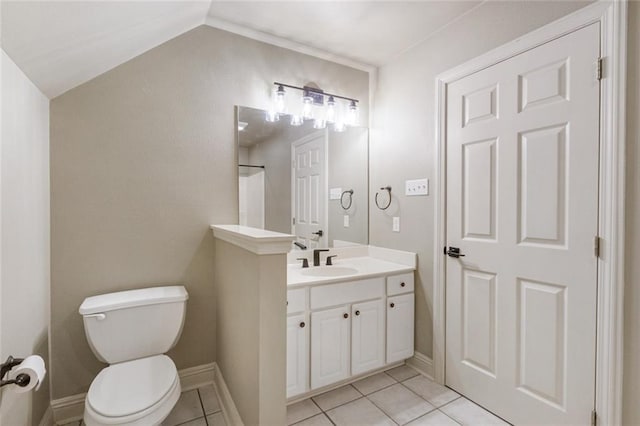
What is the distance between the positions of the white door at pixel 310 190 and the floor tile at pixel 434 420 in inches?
53.7

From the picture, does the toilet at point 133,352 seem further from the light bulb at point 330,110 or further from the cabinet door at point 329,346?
the light bulb at point 330,110

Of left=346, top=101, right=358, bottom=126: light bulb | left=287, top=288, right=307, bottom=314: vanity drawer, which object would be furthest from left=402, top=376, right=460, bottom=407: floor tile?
left=346, top=101, right=358, bottom=126: light bulb

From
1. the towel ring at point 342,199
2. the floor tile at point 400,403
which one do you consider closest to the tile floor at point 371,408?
the floor tile at point 400,403

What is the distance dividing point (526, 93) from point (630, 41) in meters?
0.43

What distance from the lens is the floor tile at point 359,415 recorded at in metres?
1.77

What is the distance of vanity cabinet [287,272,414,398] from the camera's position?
73.0 inches

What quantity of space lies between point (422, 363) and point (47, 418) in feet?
7.77

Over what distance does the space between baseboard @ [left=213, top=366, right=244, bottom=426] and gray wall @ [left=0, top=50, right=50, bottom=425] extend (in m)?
0.90

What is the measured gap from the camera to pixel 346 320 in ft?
6.64

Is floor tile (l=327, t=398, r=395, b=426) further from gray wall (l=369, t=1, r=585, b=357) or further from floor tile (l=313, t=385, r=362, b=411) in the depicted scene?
gray wall (l=369, t=1, r=585, b=357)

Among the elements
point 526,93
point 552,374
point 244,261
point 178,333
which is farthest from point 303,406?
point 526,93

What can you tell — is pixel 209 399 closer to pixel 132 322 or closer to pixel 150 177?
pixel 132 322

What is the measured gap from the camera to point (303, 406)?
6.31ft

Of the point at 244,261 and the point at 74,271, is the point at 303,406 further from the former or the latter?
the point at 74,271
